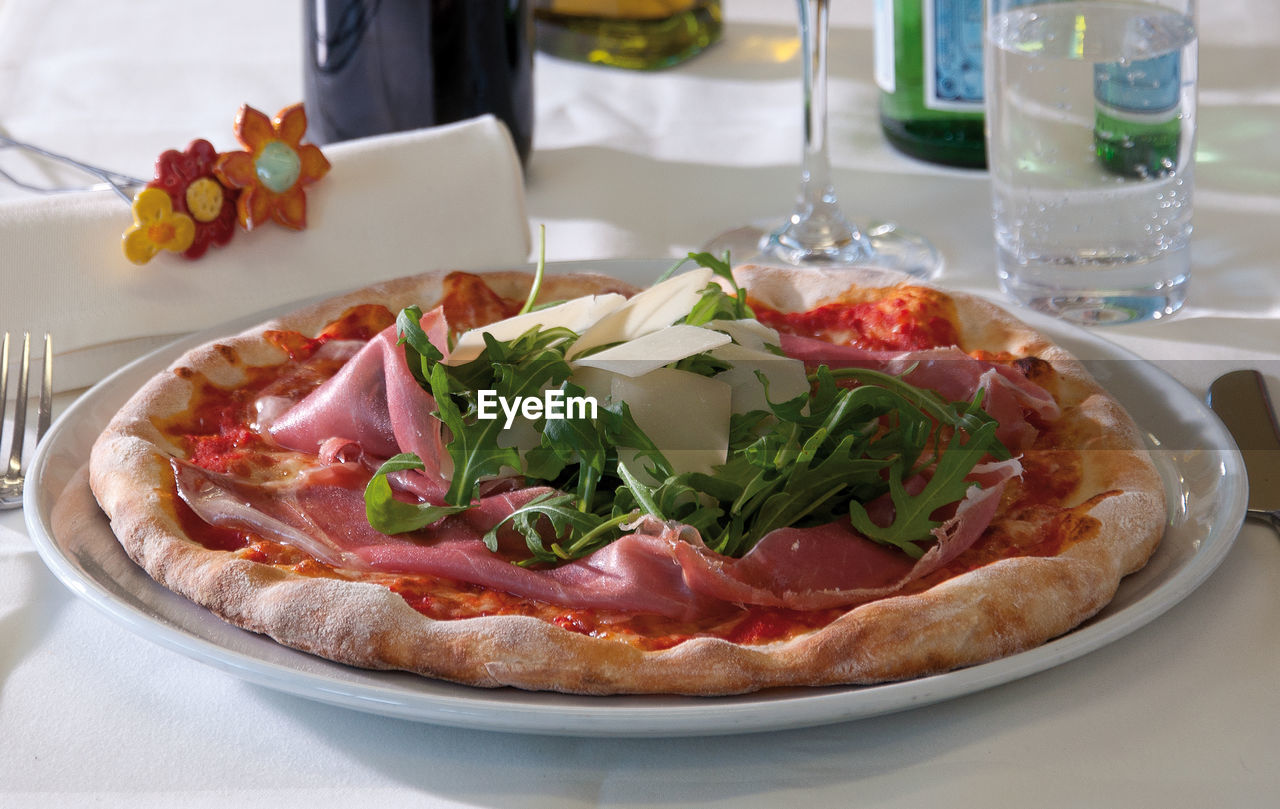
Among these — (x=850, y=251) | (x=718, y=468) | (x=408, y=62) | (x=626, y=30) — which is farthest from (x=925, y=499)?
(x=626, y=30)

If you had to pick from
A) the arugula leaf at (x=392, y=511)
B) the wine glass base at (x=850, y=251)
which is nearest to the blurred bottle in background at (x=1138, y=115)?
the wine glass base at (x=850, y=251)

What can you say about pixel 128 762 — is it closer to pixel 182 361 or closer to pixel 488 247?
pixel 182 361

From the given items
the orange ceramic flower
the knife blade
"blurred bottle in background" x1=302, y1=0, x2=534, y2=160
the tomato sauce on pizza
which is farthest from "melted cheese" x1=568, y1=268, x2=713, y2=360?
"blurred bottle in background" x1=302, y1=0, x2=534, y2=160

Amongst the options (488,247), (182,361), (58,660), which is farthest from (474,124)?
(58,660)

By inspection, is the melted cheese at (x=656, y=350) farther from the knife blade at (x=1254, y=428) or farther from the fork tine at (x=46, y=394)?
the fork tine at (x=46, y=394)
